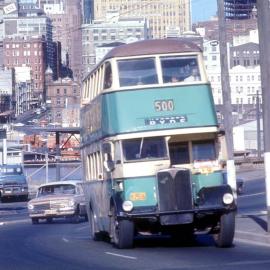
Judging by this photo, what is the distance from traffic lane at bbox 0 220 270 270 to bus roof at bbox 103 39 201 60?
404 cm

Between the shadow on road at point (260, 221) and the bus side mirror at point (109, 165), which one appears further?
the shadow on road at point (260, 221)

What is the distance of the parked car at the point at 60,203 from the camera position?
3984 cm

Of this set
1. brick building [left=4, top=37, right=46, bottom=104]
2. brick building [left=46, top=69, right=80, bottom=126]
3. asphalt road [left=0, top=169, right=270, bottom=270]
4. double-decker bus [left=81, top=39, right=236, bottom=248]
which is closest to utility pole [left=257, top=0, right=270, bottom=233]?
double-decker bus [left=81, top=39, right=236, bottom=248]

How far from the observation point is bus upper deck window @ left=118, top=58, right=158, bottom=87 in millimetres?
25656

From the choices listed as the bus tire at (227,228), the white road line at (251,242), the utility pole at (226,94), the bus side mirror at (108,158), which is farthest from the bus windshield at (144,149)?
the utility pole at (226,94)

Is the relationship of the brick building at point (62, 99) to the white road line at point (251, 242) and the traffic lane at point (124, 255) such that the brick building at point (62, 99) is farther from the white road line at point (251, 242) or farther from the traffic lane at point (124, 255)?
the white road line at point (251, 242)

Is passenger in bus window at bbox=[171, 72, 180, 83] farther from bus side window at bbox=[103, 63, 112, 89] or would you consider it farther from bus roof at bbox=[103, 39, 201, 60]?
bus side window at bbox=[103, 63, 112, 89]

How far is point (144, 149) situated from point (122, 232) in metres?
1.73

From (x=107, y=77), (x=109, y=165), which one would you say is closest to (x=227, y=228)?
(x=109, y=165)

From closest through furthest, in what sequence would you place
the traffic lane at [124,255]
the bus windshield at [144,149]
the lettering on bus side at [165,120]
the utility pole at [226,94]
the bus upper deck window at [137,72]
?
1. the traffic lane at [124,255]
2. the bus windshield at [144,149]
3. the lettering on bus side at [165,120]
4. the bus upper deck window at [137,72]
5. the utility pole at [226,94]

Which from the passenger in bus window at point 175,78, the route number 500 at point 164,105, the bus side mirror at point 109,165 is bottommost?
the bus side mirror at point 109,165

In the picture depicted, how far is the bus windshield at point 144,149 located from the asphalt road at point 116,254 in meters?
1.89

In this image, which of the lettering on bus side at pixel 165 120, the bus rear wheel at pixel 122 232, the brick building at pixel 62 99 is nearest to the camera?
the bus rear wheel at pixel 122 232

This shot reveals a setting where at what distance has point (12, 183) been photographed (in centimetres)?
6700
